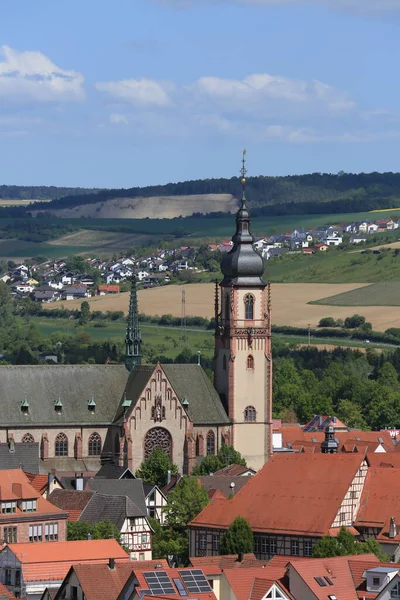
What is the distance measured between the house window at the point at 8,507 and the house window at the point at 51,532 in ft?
6.51

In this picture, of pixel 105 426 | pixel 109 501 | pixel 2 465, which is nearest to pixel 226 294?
pixel 105 426

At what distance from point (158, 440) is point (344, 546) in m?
42.7

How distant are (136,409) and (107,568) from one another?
5432 centimetres

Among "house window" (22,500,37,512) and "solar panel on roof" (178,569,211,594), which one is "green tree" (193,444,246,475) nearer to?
"house window" (22,500,37,512)

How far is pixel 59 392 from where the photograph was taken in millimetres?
147750

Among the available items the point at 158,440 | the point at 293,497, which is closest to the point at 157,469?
the point at 158,440

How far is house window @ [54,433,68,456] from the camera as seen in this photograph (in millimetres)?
146250

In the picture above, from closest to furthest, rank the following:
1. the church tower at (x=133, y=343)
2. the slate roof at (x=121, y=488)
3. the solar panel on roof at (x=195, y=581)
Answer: the solar panel on roof at (x=195, y=581) < the slate roof at (x=121, y=488) < the church tower at (x=133, y=343)

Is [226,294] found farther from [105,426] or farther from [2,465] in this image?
[2,465]

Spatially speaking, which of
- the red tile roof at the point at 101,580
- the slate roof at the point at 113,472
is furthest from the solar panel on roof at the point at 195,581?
the slate roof at the point at 113,472

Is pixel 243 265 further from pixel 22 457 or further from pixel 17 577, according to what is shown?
pixel 17 577

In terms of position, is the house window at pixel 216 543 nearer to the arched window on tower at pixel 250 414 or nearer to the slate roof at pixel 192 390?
the slate roof at pixel 192 390

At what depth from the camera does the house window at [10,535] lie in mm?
111500

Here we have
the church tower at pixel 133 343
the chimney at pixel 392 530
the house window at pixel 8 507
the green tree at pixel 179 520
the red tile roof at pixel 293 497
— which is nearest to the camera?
the chimney at pixel 392 530
